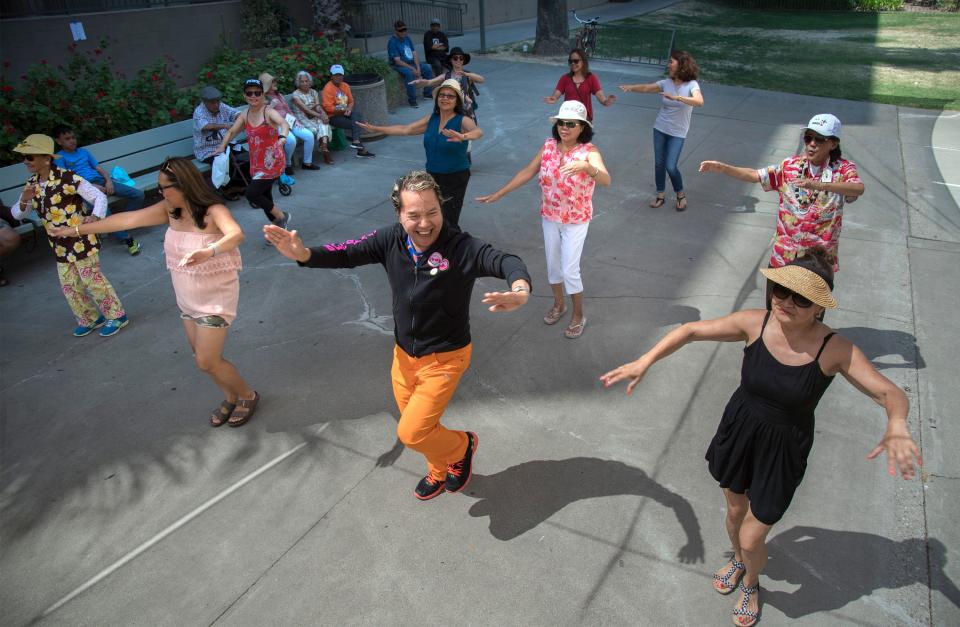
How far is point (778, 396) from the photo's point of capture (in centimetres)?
281

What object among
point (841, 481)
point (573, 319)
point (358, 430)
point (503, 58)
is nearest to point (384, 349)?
point (358, 430)

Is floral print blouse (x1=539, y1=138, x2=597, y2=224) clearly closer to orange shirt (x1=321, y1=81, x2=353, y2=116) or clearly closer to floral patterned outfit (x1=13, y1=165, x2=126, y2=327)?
floral patterned outfit (x1=13, y1=165, x2=126, y2=327)

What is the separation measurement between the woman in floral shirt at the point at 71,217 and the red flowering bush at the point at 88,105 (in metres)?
3.14

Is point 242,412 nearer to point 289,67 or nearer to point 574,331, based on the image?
point 574,331

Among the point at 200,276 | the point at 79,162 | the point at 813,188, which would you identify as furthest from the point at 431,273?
the point at 79,162

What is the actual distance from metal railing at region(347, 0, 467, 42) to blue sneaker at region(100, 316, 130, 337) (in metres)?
12.6

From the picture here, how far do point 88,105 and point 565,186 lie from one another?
705cm

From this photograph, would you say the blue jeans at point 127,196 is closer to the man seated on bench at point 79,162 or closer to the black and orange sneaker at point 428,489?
the man seated on bench at point 79,162

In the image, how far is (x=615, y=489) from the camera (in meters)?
4.08

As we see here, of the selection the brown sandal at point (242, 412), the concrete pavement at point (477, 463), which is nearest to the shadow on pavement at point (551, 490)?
the concrete pavement at point (477, 463)

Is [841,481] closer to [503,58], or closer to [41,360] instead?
[41,360]

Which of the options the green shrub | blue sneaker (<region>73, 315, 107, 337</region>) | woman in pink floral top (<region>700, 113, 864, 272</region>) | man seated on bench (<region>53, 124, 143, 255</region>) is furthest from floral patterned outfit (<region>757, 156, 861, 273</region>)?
the green shrub

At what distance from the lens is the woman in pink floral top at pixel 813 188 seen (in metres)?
4.38

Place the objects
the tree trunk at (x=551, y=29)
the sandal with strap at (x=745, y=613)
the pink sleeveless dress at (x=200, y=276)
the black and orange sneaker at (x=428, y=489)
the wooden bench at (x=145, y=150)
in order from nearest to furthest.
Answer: the sandal with strap at (x=745, y=613) < the black and orange sneaker at (x=428, y=489) < the pink sleeveless dress at (x=200, y=276) < the wooden bench at (x=145, y=150) < the tree trunk at (x=551, y=29)
